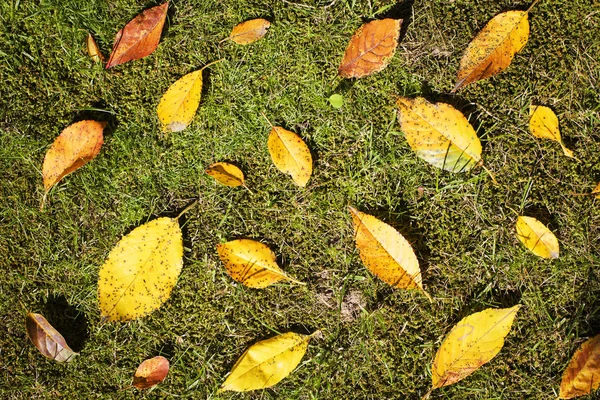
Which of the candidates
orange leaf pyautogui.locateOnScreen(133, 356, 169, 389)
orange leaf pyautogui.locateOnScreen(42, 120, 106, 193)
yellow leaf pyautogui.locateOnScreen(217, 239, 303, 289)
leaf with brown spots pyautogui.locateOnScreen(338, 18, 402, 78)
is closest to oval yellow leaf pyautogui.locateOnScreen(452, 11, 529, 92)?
leaf with brown spots pyautogui.locateOnScreen(338, 18, 402, 78)

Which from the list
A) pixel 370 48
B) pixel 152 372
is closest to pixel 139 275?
pixel 152 372

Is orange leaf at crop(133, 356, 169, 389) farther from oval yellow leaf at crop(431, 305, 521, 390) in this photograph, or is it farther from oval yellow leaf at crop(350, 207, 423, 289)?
oval yellow leaf at crop(431, 305, 521, 390)

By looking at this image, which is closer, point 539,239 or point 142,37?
point 539,239

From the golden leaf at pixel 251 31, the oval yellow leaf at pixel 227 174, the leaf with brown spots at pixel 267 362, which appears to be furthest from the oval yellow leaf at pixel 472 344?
the golden leaf at pixel 251 31

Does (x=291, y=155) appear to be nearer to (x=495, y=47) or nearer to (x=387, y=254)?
(x=387, y=254)

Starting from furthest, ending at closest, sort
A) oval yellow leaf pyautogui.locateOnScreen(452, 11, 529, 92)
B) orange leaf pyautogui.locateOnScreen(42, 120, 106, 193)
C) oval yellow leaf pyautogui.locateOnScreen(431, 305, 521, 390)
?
orange leaf pyautogui.locateOnScreen(42, 120, 106, 193), oval yellow leaf pyautogui.locateOnScreen(452, 11, 529, 92), oval yellow leaf pyautogui.locateOnScreen(431, 305, 521, 390)

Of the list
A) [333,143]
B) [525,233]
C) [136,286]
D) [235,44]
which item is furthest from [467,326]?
[235,44]

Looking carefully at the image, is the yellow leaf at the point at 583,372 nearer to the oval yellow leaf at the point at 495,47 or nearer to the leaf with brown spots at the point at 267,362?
the leaf with brown spots at the point at 267,362
